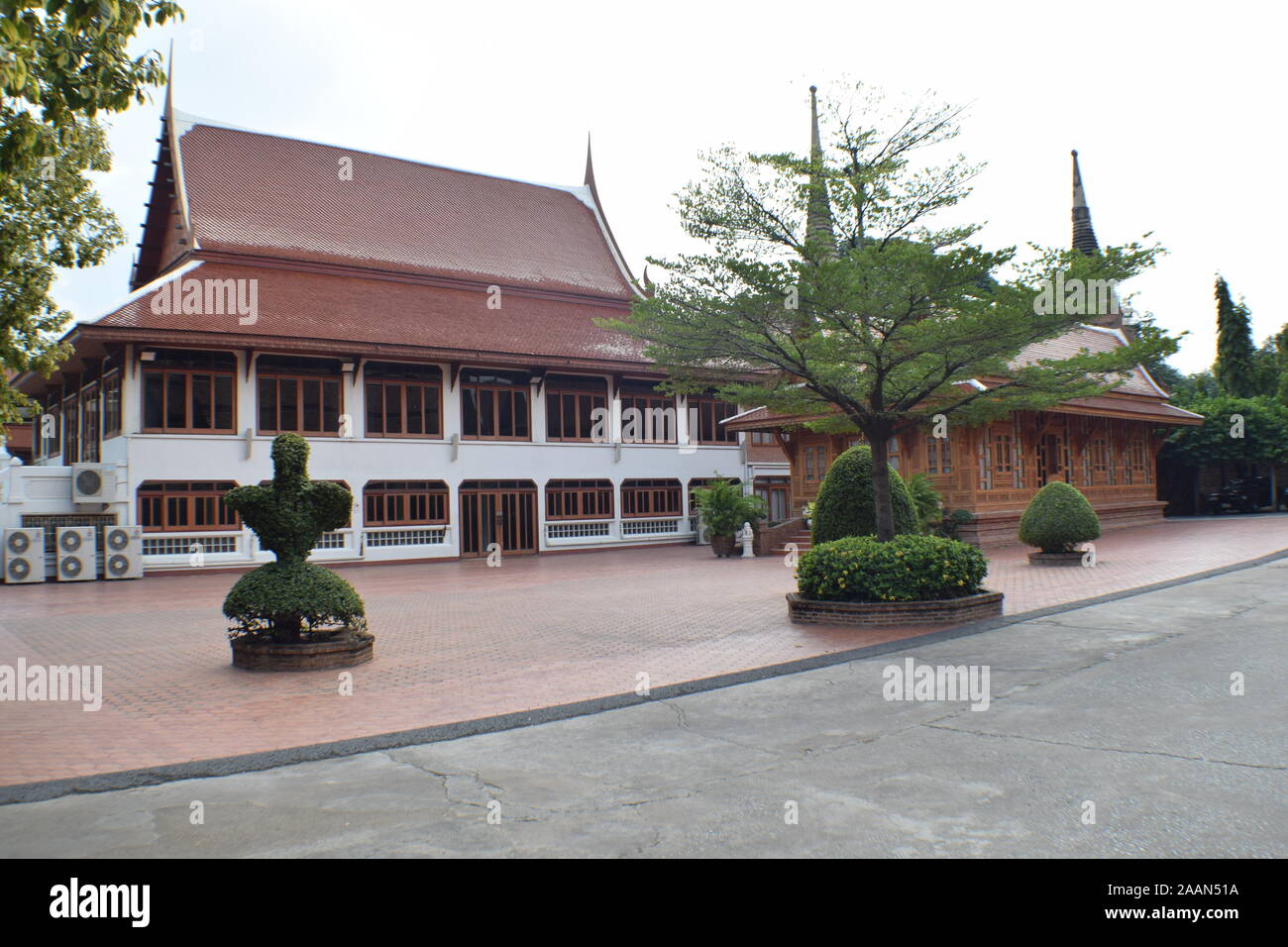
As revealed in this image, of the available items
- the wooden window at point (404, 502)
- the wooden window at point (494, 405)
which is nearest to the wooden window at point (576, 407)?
the wooden window at point (494, 405)

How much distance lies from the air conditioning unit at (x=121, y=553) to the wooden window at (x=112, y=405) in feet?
10.3

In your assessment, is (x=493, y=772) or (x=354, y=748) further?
(x=354, y=748)

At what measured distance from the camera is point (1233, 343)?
41.1 m

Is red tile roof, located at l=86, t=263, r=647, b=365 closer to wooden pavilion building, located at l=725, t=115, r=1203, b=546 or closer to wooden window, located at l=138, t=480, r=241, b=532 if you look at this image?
wooden window, located at l=138, t=480, r=241, b=532

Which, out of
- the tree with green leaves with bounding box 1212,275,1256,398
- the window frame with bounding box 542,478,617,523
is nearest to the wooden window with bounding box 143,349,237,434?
the window frame with bounding box 542,478,617,523

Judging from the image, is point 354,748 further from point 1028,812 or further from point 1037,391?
point 1037,391

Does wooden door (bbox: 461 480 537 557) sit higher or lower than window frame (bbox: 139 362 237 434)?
lower

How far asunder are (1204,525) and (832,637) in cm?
2332

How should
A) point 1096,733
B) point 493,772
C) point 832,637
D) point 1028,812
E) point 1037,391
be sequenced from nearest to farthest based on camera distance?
point 1028,812 → point 493,772 → point 1096,733 → point 832,637 → point 1037,391

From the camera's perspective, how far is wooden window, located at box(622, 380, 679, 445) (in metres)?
30.9

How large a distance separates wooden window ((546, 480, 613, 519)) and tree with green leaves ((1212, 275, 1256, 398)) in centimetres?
2955

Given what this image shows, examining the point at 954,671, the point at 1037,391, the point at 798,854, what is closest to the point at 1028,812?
the point at 798,854
